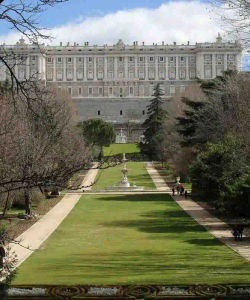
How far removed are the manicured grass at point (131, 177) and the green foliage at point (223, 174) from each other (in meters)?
12.2

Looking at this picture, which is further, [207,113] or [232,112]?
[207,113]

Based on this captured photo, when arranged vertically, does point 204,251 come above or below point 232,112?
below

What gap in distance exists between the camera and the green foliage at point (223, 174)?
799 inches

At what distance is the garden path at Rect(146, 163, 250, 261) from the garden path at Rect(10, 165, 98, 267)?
4.87 m

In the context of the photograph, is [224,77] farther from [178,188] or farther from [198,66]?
[198,66]

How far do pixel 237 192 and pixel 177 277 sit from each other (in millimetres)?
7821

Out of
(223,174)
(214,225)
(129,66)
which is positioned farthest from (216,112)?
(129,66)

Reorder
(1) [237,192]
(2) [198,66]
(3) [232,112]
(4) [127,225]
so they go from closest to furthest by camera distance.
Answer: (1) [237,192] → (4) [127,225] → (3) [232,112] → (2) [198,66]

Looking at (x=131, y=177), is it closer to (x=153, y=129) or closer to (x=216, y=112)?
(x=216, y=112)

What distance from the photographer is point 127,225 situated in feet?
73.8

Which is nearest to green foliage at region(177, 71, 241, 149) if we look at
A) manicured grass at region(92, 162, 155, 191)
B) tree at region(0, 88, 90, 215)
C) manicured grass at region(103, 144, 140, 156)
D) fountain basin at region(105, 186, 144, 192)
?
fountain basin at region(105, 186, 144, 192)

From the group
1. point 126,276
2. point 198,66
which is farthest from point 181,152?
point 198,66

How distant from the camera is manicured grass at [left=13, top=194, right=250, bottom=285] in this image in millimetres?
12633

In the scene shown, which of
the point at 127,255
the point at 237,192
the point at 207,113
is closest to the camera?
the point at 127,255
